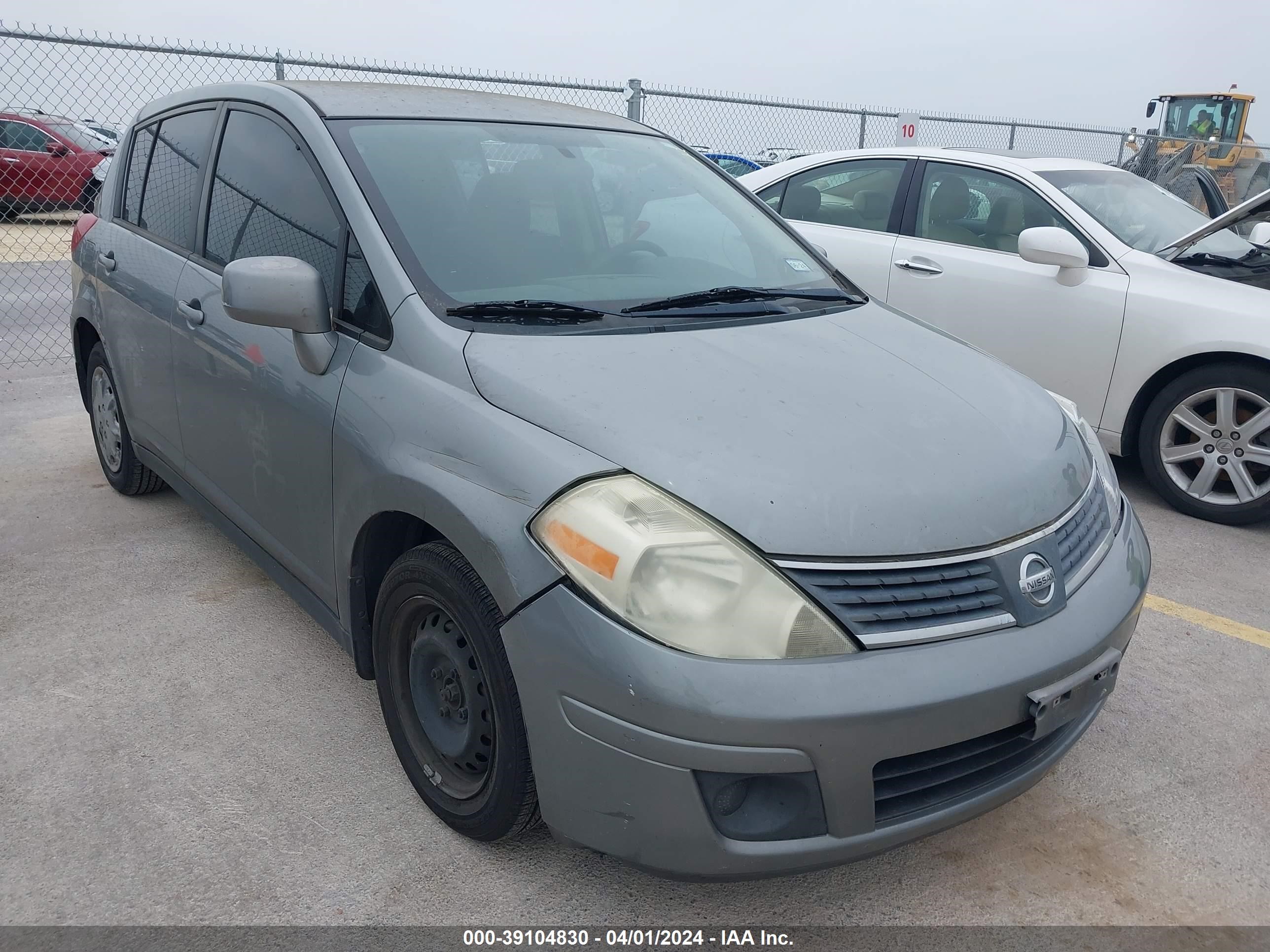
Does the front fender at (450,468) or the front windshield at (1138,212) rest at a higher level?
the front windshield at (1138,212)

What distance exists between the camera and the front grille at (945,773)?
1.87 metres

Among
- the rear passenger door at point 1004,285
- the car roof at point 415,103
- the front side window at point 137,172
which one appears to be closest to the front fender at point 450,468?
the car roof at point 415,103

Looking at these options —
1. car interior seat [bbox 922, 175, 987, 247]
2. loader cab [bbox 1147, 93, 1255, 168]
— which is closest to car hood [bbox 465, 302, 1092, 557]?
car interior seat [bbox 922, 175, 987, 247]

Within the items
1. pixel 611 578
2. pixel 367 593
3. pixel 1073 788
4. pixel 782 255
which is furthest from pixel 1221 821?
pixel 367 593

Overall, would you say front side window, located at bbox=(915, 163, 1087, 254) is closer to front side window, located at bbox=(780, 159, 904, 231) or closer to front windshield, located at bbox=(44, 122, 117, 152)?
front side window, located at bbox=(780, 159, 904, 231)

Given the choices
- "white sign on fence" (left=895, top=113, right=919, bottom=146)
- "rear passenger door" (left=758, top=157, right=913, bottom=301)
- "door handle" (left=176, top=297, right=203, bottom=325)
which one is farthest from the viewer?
"white sign on fence" (left=895, top=113, right=919, bottom=146)

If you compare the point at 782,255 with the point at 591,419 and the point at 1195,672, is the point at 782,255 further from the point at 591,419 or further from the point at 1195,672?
the point at 1195,672

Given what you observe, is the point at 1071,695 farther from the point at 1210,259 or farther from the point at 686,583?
the point at 1210,259

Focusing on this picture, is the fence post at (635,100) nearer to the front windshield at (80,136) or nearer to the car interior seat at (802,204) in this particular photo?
the car interior seat at (802,204)

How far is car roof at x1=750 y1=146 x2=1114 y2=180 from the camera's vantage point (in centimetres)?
533

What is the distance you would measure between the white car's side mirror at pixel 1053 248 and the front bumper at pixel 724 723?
10.4 feet

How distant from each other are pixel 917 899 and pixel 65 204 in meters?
15.1

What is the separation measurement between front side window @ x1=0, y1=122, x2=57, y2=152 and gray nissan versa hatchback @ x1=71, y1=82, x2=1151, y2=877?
14.1 m

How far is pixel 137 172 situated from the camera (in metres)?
3.96
